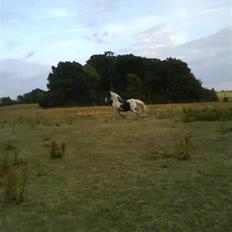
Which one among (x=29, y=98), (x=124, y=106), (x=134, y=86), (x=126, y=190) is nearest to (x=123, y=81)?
(x=134, y=86)

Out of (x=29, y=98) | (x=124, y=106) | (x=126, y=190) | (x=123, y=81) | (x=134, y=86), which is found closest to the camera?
(x=126, y=190)

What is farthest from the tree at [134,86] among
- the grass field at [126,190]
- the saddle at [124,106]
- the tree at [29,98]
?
the grass field at [126,190]

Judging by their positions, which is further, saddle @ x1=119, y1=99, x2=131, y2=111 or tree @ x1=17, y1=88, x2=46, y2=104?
tree @ x1=17, y1=88, x2=46, y2=104

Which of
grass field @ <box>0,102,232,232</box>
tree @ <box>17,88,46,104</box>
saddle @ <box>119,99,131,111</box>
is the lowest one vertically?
grass field @ <box>0,102,232,232</box>

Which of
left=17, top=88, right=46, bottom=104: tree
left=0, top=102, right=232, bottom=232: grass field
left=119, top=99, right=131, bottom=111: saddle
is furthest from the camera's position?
left=17, top=88, right=46, bottom=104: tree

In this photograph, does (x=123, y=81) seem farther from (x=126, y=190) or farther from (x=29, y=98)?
(x=126, y=190)

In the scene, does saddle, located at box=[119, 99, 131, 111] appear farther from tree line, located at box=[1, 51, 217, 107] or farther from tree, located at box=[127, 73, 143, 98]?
tree, located at box=[127, 73, 143, 98]

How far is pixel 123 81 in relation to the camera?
71.2 m

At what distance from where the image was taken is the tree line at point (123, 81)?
66.2 m

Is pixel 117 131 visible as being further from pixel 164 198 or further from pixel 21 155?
pixel 164 198

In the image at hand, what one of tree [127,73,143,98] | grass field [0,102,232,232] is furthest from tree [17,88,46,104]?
grass field [0,102,232,232]

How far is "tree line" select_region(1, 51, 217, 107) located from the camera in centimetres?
6625

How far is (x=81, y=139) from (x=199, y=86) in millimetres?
53696

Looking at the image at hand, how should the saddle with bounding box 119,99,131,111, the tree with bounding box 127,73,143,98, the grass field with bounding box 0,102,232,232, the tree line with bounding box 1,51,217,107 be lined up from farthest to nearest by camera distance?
the tree line with bounding box 1,51,217,107, the tree with bounding box 127,73,143,98, the saddle with bounding box 119,99,131,111, the grass field with bounding box 0,102,232,232
